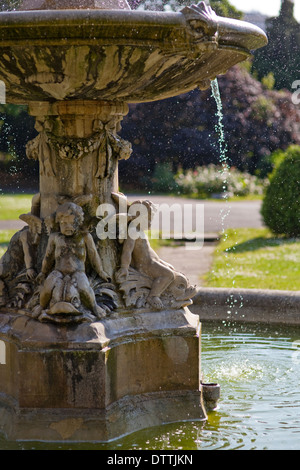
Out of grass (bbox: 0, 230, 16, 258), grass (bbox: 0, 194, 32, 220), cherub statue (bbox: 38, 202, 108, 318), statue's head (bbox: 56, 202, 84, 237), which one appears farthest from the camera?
grass (bbox: 0, 194, 32, 220)

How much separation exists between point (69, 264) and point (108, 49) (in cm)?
115

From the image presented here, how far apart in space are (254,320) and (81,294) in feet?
8.94

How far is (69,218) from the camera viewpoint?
4.04m

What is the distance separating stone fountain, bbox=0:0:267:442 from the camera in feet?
11.7

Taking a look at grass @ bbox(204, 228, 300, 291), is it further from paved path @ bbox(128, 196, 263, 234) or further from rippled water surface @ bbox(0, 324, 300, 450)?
rippled water surface @ bbox(0, 324, 300, 450)

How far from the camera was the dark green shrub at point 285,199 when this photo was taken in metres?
12.5

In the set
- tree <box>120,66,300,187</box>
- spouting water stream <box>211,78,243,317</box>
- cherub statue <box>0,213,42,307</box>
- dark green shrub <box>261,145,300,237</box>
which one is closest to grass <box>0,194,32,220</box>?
tree <box>120,66,300,187</box>

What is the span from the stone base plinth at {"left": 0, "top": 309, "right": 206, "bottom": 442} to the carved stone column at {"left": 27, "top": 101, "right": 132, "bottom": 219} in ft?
2.37

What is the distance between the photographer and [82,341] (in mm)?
3826

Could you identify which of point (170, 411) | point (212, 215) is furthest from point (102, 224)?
point (212, 215)

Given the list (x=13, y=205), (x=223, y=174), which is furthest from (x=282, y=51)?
(x=13, y=205)

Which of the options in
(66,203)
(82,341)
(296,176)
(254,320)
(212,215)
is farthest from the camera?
(212,215)

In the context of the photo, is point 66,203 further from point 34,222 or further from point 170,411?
point 170,411

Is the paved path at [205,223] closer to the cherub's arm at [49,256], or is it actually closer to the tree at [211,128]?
the tree at [211,128]
